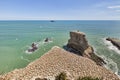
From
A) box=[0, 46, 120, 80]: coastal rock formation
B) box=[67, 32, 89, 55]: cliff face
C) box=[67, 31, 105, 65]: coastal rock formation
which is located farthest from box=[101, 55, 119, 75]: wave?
box=[0, 46, 120, 80]: coastal rock formation

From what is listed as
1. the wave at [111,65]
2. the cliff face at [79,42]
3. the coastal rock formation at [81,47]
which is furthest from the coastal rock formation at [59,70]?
the cliff face at [79,42]

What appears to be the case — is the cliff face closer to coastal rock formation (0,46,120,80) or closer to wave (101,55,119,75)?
wave (101,55,119,75)

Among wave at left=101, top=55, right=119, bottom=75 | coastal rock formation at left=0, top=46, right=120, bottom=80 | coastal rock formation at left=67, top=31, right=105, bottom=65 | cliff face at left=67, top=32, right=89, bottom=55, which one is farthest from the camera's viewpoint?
cliff face at left=67, top=32, right=89, bottom=55

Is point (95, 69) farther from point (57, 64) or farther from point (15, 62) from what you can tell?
point (15, 62)

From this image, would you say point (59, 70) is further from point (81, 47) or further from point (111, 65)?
point (81, 47)

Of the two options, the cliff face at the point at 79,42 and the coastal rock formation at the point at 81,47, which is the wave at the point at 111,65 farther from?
the cliff face at the point at 79,42

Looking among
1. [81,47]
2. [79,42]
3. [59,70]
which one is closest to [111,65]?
[81,47]

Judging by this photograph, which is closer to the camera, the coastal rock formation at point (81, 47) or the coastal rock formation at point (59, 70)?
the coastal rock formation at point (59, 70)

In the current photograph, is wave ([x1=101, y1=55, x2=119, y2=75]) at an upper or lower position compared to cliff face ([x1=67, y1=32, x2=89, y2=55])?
lower
